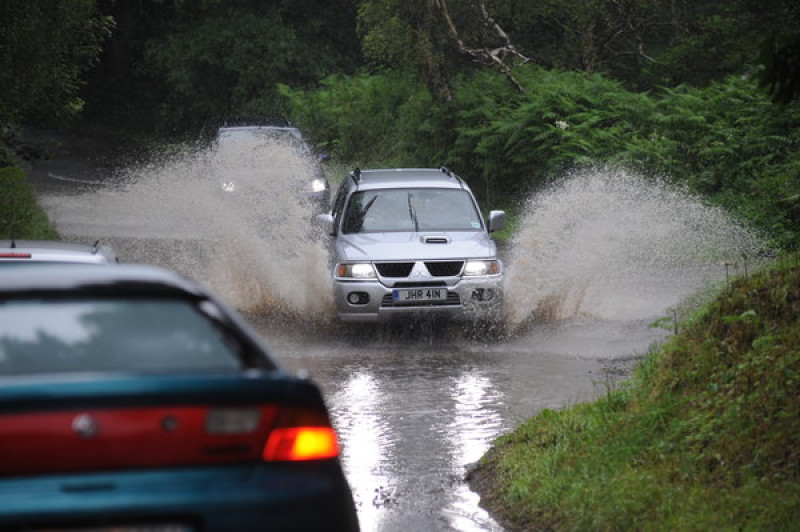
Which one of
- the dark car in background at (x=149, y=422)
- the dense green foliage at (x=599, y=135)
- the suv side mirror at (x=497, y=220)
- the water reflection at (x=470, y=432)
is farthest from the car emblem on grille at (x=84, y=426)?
the dense green foliage at (x=599, y=135)

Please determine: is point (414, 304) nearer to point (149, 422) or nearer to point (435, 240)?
point (435, 240)

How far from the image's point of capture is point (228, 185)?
21422 mm

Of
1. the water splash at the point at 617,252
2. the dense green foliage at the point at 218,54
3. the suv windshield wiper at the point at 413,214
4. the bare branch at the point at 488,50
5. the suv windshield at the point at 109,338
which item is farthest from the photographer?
the dense green foliage at the point at 218,54

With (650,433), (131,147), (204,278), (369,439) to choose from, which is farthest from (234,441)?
(131,147)

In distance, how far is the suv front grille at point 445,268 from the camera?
48.5ft

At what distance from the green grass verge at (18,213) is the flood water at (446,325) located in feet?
4.56

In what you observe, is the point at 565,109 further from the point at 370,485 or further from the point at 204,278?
the point at 370,485

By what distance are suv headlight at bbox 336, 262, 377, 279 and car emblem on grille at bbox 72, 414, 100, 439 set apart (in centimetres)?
1056

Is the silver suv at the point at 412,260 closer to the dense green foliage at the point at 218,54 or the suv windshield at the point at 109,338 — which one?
the suv windshield at the point at 109,338

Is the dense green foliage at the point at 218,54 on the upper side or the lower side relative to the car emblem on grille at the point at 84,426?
upper

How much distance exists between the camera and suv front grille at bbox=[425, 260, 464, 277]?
1480 centimetres

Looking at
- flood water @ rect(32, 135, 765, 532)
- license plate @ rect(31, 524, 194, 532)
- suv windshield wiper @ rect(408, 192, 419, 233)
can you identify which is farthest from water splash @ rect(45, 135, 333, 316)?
license plate @ rect(31, 524, 194, 532)

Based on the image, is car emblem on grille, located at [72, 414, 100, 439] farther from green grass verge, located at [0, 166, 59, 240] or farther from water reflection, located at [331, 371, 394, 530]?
green grass verge, located at [0, 166, 59, 240]

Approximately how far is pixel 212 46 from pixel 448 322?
114 feet
